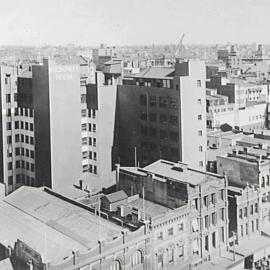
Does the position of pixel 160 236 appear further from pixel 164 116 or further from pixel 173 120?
pixel 164 116

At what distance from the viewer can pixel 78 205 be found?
5841cm

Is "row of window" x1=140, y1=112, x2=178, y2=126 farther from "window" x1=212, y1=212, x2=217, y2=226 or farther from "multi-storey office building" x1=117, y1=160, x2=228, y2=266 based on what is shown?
"window" x1=212, y1=212, x2=217, y2=226

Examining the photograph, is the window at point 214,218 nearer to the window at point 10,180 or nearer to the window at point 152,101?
the window at point 152,101

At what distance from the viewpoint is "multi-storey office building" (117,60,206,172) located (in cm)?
7662

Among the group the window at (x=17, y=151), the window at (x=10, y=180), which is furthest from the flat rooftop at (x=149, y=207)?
the window at (x=10, y=180)

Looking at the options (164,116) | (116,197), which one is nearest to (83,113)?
(164,116)

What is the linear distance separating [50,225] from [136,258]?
11.2 metres

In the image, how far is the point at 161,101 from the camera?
80.3m

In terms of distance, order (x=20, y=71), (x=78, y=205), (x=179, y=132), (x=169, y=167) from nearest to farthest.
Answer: (x=78, y=205) < (x=169, y=167) < (x=179, y=132) < (x=20, y=71)

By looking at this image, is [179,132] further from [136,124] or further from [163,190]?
[163,190]

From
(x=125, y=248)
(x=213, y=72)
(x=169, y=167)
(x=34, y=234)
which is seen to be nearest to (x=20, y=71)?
(x=169, y=167)

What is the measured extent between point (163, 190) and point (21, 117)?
37.7 metres

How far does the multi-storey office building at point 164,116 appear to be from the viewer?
76625 millimetres

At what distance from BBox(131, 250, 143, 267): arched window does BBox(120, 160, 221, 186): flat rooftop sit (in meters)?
11.6
